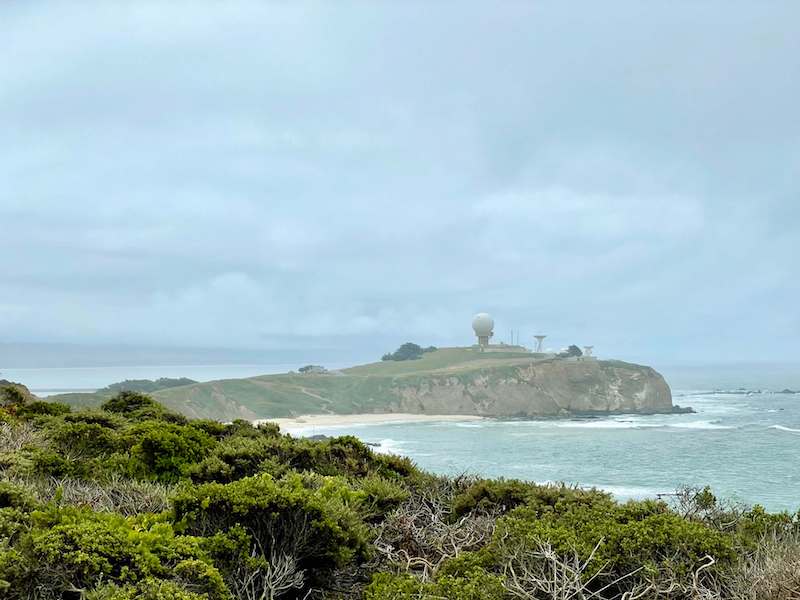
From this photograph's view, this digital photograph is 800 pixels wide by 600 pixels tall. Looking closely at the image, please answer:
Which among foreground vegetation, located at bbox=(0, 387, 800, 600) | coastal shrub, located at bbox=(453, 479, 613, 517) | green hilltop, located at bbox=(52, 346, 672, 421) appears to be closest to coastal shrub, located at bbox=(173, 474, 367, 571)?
foreground vegetation, located at bbox=(0, 387, 800, 600)

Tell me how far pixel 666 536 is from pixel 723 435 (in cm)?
5849

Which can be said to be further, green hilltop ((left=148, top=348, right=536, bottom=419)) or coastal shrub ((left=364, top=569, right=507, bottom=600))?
green hilltop ((left=148, top=348, right=536, bottom=419))

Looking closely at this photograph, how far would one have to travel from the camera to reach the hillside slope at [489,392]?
317 ft

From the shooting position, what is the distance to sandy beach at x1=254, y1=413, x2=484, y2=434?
260 feet

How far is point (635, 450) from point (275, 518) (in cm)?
4958

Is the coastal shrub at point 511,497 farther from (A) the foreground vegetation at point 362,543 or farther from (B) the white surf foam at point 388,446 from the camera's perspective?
(B) the white surf foam at point 388,446

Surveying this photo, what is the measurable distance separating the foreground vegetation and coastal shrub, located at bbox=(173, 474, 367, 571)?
0.05 ft

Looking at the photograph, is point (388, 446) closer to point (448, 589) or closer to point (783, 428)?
point (783, 428)

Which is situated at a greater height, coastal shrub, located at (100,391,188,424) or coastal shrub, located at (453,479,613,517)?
coastal shrub, located at (100,391,188,424)

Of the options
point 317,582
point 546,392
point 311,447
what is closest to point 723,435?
point 546,392

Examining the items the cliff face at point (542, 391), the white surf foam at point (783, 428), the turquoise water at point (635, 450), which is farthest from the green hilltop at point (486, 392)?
the white surf foam at point (783, 428)

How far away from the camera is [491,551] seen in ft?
21.0

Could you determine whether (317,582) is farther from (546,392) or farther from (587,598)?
(546,392)

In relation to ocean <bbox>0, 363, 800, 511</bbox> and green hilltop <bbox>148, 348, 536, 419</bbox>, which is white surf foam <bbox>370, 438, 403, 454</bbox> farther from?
green hilltop <bbox>148, 348, 536, 419</bbox>
